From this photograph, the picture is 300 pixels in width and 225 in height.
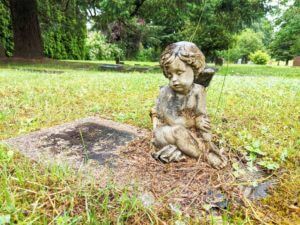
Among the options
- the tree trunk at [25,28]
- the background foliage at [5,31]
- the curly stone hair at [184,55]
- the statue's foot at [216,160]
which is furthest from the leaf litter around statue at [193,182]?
the background foliage at [5,31]

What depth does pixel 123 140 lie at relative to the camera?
2.48m

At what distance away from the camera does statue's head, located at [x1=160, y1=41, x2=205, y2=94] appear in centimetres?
193

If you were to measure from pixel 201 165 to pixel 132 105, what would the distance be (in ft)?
6.24

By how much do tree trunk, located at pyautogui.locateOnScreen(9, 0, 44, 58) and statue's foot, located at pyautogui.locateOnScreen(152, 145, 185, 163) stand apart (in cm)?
992

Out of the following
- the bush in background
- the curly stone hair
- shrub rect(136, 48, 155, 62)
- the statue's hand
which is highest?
the curly stone hair

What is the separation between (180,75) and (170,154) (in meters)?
0.50

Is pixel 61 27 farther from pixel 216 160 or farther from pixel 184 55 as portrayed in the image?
pixel 216 160

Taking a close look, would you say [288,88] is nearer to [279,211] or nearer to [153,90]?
[153,90]

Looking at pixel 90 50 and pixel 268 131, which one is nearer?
pixel 268 131

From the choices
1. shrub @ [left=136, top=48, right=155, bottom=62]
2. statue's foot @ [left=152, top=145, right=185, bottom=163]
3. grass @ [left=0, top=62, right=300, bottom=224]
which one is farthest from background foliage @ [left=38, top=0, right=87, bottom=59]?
statue's foot @ [left=152, top=145, right=185, bottom=163]

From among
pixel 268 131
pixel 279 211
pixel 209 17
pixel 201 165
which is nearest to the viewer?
pixel 279 211

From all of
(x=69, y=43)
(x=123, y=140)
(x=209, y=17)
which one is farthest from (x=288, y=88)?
(x=69, y=43)

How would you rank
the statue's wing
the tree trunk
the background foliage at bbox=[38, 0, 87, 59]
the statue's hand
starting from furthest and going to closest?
the background foliage at bbox=[38, 0, 87, 59] → the tree trunk → the statue's wing → the statue's hand

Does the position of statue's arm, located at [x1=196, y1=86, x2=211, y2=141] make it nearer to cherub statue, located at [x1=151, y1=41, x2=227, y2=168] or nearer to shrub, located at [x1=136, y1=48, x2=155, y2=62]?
cherub statue, located at [x1=151, y1=41, x2=227, y2=168]
